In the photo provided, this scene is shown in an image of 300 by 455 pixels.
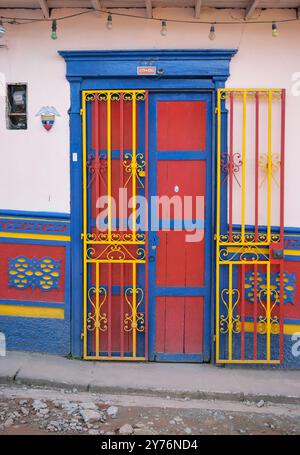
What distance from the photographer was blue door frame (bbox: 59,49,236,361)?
4750 millimetres

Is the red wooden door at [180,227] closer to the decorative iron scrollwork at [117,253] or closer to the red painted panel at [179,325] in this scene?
the red painted panel at [179,325]

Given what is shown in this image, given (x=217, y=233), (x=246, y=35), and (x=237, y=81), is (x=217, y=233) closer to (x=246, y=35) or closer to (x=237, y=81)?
(x=237, y=81)

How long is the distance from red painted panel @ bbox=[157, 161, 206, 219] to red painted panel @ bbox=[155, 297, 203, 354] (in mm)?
819

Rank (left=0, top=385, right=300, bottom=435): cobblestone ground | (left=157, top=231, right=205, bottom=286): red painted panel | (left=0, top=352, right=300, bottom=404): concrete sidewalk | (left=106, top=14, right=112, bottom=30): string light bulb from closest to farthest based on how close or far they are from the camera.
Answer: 1. (left=0, top=385, right=300, bottom=435): cobblestone ground
2. (left=0, top=352, right=300, bottom=404): concrete sidewalk
3. (left=106, top=14, right=112, bottom=30): string light bulb
4. (left=157, top=231, right=205, bottom=286): red painted panel

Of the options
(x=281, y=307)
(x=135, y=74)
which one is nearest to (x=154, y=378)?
(x=281, y=307)

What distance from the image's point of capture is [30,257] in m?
5.01

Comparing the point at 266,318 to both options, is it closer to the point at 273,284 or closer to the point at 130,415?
the point at 273,284

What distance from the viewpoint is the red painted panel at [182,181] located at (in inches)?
192

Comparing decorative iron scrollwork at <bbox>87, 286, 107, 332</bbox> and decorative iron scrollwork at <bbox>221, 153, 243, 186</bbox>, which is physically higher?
decorative iron scrollwork at <bbox>221, 153, 243, 186</bbox>

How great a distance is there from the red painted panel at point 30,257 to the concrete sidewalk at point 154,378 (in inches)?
21.2

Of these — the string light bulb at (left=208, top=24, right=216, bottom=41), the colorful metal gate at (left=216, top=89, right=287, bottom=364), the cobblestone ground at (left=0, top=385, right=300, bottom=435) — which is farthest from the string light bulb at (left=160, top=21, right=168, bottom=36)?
the cobblestone ground at (left=0, top=385, right=300, bottom=435)

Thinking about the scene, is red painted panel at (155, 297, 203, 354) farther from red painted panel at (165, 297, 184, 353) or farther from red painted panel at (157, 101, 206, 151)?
red painted panel at (157, 101, 206, 151)
